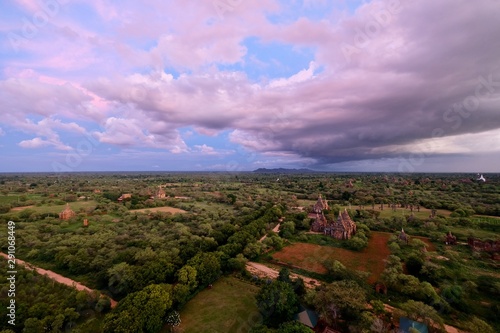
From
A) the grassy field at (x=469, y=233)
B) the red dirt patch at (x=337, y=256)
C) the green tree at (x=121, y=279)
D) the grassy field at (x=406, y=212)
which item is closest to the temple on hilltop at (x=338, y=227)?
the red dirt patch at (x=337, y=256)

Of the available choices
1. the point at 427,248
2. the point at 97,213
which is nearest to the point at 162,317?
the point at 427,248

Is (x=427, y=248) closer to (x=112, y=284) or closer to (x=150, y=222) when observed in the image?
(x=112, y=284)

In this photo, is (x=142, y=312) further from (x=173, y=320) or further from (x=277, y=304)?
(x=277, y=304)

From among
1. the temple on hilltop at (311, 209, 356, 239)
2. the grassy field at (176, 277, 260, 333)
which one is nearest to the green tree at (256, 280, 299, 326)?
the grassy field at (176, 277, 260, 333)

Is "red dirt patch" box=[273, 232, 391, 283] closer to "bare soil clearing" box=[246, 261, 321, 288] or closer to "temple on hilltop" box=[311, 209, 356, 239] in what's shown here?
"bare soil clearing" box=[246, 261, 321, 288]

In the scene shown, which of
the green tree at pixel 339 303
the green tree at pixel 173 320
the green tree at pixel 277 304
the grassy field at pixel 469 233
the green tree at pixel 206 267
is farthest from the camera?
the grassy field at pixel 469 233

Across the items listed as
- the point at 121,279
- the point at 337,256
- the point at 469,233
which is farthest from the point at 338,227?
the point at 121,279

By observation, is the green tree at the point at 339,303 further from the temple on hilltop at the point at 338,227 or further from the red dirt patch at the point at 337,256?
the temple on hilltop at the point at 338,227
